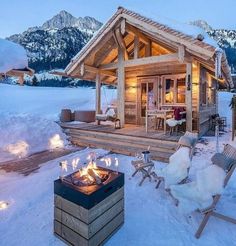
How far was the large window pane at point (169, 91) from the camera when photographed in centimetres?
1041

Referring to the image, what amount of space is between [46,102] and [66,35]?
72.9m

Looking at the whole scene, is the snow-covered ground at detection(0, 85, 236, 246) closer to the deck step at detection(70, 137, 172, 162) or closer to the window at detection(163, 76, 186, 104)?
the deck step at detection(70, 137, 172, 162)

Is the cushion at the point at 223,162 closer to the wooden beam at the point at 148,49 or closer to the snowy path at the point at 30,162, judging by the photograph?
the snowy path at the point at 30,162

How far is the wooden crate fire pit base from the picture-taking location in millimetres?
2695

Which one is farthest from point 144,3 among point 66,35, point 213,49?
point 213,49

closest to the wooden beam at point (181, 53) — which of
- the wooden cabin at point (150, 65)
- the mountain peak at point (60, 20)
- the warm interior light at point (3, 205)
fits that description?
the wooden cabin at point (150, 65)

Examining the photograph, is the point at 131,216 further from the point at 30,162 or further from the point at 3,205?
the point at 30,162

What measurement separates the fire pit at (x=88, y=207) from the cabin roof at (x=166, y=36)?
5.27 m

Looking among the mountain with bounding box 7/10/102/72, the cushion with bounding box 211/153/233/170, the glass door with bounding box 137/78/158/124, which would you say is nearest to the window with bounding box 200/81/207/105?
the glass door with bounding box 137/78/158/124

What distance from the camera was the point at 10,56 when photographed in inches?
180

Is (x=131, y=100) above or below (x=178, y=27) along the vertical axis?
below

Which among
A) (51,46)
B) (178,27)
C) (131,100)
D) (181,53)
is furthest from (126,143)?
(51,46)

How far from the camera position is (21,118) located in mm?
10992

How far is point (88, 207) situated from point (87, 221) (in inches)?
7.0
